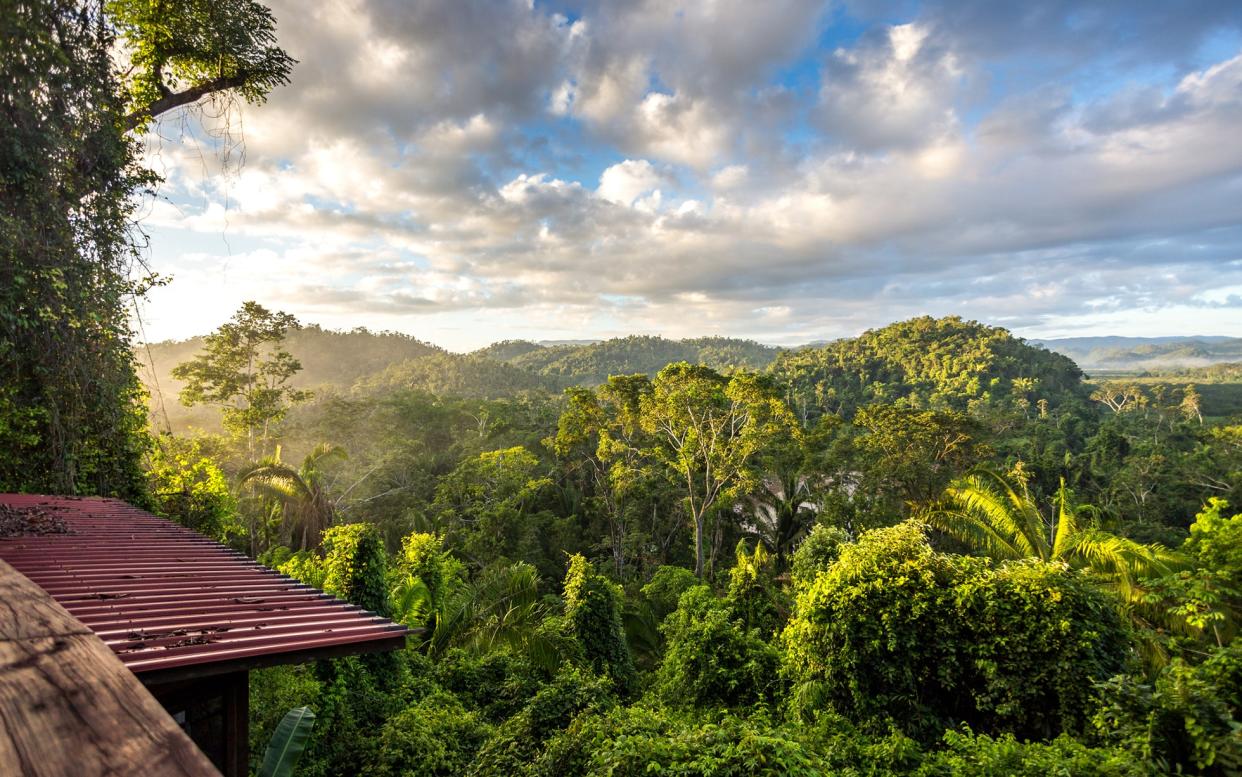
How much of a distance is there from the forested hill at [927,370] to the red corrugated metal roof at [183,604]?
4788 centimetres

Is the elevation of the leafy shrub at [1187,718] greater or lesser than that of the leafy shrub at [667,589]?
greater

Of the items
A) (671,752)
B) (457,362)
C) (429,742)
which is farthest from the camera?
(457,362)

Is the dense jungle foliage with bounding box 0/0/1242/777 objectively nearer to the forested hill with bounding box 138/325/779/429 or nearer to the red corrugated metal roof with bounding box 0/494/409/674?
the red corrugated metal roof with bounding box 0/494/409/674

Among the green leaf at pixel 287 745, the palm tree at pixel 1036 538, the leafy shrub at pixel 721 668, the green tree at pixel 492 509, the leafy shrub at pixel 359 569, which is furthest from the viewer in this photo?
the green tree at pixel 492 509

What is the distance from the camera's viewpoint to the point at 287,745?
3918 mm

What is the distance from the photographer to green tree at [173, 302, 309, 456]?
18.1m

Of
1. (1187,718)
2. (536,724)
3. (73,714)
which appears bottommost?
(536,724)

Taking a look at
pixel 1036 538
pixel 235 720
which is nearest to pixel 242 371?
pixel 235 720

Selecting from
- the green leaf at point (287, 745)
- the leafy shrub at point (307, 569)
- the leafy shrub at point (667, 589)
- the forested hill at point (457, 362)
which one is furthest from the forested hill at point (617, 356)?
the green leaf at point (287, 745)

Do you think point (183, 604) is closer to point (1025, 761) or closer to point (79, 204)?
point (1025, 761)

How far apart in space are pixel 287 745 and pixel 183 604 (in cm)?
177

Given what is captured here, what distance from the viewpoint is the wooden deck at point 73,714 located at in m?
0.63

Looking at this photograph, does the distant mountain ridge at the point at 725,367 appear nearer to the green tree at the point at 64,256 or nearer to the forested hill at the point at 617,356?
the forested hill at the point at 617,356

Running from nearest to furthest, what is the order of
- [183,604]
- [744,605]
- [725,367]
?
[183,604], [744,605], [725,367]
